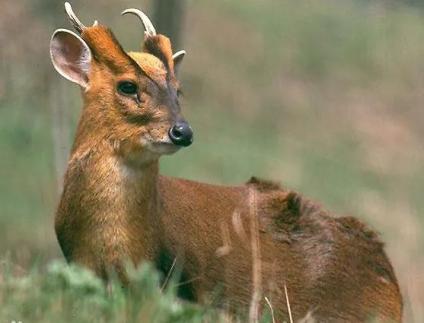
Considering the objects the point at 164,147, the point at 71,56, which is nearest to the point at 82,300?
the point at 164,147

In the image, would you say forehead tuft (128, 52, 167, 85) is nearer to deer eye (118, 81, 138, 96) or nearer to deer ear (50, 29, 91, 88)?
deer eye (118, 81, 138, 96)

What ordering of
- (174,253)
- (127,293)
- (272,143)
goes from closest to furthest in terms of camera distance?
(127,293) < (174,253) < (272,143)

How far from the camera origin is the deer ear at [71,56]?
33.9 ft

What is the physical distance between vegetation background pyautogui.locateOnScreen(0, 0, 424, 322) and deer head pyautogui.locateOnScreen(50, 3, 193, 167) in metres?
8.00

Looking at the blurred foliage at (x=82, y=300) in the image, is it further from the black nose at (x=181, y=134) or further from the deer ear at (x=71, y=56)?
the deer ear at (x=71, y=56)

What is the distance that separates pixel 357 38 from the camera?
1827 inches

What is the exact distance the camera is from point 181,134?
9.63 m

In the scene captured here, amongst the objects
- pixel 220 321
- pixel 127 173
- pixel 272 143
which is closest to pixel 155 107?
pixel 127 173

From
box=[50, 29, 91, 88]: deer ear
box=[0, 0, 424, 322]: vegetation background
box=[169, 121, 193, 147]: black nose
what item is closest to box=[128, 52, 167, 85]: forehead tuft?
box=[50, 29, 91, 88]: deer ear

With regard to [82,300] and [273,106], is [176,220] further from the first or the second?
[273,106]

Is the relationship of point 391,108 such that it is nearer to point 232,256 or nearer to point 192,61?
point 192,61

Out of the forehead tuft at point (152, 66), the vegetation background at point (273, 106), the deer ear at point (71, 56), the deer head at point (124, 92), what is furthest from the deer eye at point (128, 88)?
the vegetation background at point (273, 106)

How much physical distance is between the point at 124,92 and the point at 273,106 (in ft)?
105

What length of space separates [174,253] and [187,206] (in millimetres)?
437
